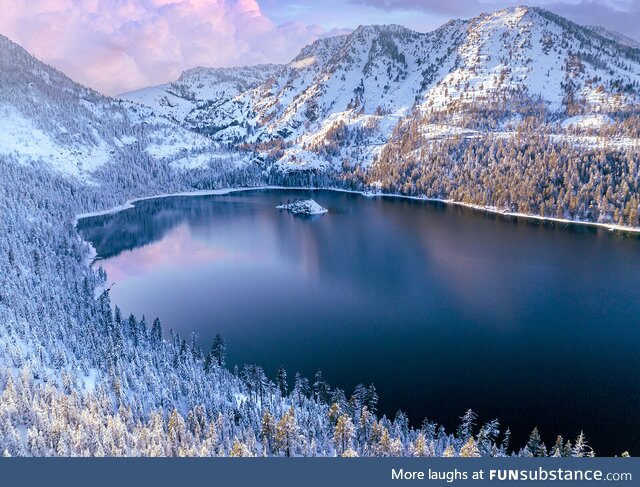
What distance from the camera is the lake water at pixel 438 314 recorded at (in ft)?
231

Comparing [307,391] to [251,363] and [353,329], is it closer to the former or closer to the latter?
[251,363]

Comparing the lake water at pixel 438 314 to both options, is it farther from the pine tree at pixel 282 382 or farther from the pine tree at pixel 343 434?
the pine tree at pixel 343 434

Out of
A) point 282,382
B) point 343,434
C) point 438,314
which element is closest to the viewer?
point 343,434

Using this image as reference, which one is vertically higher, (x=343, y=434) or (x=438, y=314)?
(x=438, y=314)

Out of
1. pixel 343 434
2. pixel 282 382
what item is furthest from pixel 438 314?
pixel 343 434

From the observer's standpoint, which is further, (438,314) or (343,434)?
(438,314)

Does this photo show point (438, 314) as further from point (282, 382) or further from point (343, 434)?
point (343, 434)

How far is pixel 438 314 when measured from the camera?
102m

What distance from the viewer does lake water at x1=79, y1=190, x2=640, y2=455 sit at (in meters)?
70.4

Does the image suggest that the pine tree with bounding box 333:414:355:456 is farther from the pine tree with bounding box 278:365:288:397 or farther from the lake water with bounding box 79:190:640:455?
the pine tree with bounding box 278:365:288:397

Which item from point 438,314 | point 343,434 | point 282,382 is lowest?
point 282,382

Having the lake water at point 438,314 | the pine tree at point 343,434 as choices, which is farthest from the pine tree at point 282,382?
the pine tree at point 343,434

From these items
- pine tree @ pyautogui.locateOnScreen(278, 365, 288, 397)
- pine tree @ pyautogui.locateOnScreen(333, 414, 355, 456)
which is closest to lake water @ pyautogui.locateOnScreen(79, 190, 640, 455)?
pine tree @ pyautogui.locateOnScreen(278, 365, 288, 397)

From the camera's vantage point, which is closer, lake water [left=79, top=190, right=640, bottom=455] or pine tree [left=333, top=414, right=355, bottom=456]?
pine tree [left=333, top=414, right=355, bottom=456]
